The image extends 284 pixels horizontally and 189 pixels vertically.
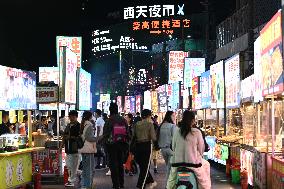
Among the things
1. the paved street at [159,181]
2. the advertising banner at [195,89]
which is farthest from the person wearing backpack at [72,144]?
the advertising banner at [195,89]

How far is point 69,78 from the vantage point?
19.3 meters

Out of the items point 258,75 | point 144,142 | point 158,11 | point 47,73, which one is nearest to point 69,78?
point 144,142

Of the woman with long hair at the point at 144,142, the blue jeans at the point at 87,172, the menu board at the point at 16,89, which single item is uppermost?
the menu board at the point at 16,89

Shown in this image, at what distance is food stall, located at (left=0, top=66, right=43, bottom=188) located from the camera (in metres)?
13.6

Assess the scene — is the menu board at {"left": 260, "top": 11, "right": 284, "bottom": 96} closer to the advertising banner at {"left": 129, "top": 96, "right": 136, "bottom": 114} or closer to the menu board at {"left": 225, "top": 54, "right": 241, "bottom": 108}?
the menu board at {"left": 225, "top": 54, "right": 241, "bottom": 108}

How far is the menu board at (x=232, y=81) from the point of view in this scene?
19.3 meters

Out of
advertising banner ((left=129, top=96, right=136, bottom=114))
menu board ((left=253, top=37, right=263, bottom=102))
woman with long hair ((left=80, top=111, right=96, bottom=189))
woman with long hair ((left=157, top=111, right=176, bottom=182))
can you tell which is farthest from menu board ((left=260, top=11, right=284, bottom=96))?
advertising banner ((left=129, top=96, right=136, bottom=114))

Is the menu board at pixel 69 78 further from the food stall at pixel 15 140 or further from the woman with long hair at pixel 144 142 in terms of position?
the woman with long hair at pixel 144 142

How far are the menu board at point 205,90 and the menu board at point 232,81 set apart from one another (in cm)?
455

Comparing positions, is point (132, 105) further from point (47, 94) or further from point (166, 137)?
point (166, 137)

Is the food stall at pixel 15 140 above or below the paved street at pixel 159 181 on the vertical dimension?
above

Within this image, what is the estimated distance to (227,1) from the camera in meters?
64.6

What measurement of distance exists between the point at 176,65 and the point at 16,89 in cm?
2917

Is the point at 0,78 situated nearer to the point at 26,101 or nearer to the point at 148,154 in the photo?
the point at 26,101
